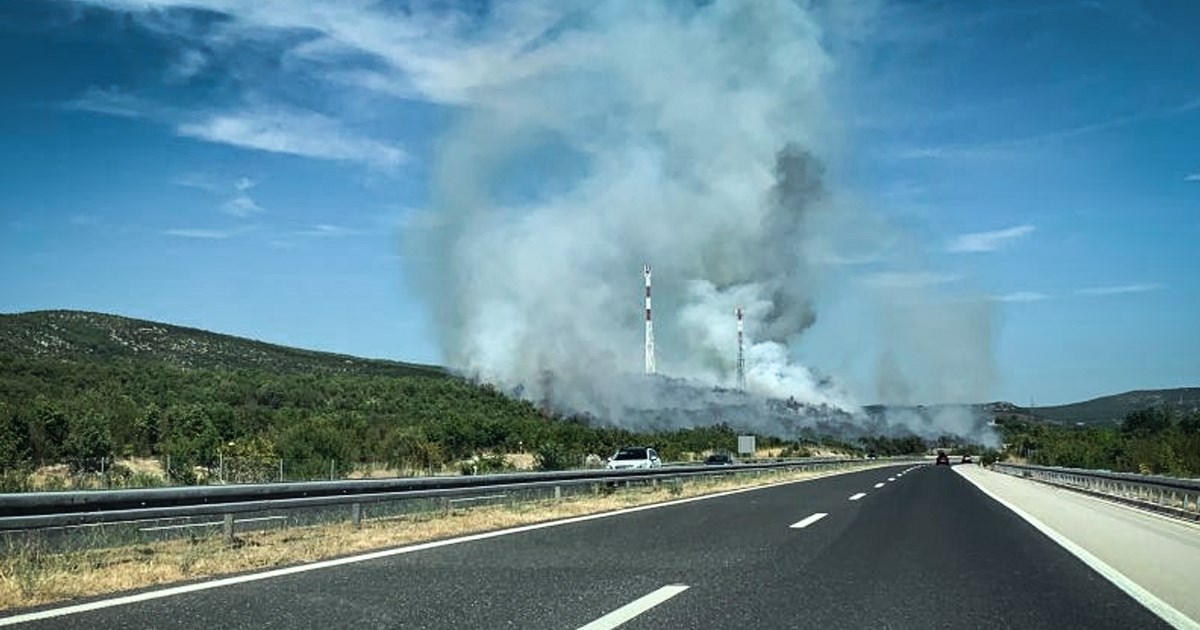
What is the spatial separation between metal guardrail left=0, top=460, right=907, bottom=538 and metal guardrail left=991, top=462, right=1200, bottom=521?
1469 cm

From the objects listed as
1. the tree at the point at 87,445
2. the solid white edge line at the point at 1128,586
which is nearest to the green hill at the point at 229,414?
the tree at the point at 87,445

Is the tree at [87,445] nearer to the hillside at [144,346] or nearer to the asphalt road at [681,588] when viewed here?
the asphalt road at [681,588]

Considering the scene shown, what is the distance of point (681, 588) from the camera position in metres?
9.42

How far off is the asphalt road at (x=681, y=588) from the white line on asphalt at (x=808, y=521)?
4.47 ft

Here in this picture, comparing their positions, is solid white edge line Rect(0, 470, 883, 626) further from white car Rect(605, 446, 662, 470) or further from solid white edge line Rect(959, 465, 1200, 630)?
white car Rect(605, 446, 662, 470)

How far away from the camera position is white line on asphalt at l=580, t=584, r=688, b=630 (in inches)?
293

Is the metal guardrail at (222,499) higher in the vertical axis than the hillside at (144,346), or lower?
lower

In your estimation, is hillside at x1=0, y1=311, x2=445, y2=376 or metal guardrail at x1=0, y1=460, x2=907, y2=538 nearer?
metal guardrail at x1=0, y1=460, x2=907, y2=538

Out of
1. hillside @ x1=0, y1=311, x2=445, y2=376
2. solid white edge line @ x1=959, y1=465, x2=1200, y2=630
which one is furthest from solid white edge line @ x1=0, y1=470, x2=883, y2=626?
hillside @ x1=0, y1=311, x2=445, y2=376

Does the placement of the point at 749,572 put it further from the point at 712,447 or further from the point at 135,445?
the point at 712,447

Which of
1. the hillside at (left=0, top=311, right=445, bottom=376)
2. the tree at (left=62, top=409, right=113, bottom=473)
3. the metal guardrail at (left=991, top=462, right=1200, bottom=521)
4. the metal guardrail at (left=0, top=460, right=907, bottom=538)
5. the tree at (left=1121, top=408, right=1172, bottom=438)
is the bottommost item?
the metal guardrail at (left=991, top=462, right=1200, bottom=521)

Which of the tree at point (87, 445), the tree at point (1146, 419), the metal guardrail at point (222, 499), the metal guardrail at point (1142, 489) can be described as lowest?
the metal guardrail at point (1142, 489)

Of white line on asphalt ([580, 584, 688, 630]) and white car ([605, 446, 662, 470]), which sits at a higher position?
white car ([605, 446, 662, 470])

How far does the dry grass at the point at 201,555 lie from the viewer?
30.1ft
